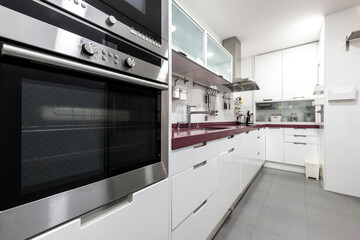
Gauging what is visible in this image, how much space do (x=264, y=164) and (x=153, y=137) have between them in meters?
3.20

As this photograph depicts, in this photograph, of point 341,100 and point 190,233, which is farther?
point 341,100

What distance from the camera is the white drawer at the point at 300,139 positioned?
2604 millimetres

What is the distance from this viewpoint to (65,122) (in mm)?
435

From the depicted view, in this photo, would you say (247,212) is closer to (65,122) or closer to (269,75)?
(65,122)

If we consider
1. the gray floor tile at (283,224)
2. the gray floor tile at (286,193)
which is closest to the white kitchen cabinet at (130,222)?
the gray floor tile at (283,224)

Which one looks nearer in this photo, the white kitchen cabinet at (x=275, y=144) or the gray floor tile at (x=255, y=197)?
the gray floor tile at (x=255, y=197)

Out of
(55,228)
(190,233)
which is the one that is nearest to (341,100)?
(190,233)

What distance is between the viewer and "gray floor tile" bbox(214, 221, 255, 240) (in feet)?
4.09

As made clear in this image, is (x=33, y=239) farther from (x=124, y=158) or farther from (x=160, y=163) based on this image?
(x=160, y=163)

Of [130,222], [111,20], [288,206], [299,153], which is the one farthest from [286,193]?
[111,20]

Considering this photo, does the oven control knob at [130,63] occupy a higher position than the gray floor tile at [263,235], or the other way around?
the oven control knob at [130,63]

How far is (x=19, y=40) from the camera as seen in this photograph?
0.34 m

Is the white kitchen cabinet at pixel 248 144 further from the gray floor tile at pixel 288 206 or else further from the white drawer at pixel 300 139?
the white drawer at pixel 300 139

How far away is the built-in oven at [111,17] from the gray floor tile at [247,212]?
1.62 meters
